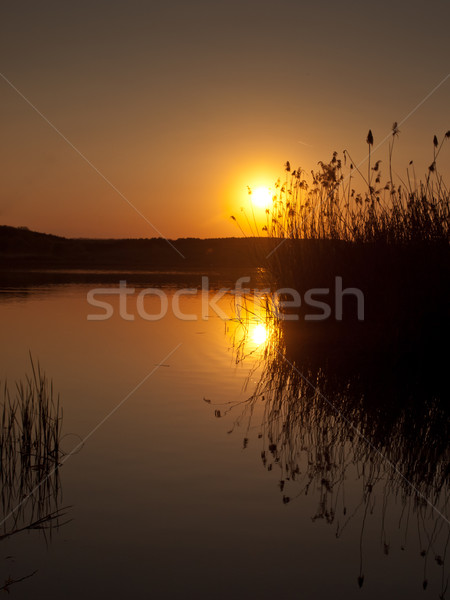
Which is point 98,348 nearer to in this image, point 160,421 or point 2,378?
point 2,378

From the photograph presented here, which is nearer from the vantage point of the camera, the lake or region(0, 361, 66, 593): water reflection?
the lake

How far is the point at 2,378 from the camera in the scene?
5.64 metres

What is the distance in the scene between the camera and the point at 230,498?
3.16 m

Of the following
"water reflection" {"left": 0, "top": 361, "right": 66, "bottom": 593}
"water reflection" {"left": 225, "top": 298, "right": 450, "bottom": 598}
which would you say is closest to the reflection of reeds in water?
"water reflection" {"left": 0, "top": 361, "right": 66, "bottom": 593}

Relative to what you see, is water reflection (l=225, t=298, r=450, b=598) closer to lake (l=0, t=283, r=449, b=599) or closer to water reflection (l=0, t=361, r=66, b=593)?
lake (l=0, t=283, r=449, b=599)

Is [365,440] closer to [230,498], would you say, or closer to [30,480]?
[230,498]

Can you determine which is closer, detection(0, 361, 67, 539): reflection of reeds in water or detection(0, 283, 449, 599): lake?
detection(0, 283, 449, 599): lake

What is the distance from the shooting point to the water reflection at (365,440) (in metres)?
2.88

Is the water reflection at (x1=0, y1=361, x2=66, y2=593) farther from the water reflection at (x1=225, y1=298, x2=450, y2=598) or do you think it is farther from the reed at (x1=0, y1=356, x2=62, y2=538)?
the water reflection at (x1=225, y1=298, x2=450, y2=598)

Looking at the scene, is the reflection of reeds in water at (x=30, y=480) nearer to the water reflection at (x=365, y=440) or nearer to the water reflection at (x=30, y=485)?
the water reflection at (x=30, y=485)

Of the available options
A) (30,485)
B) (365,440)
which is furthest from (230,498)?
(365,440)

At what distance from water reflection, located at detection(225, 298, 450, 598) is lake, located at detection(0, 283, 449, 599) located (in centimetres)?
1

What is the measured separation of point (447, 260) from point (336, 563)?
4.49 meters

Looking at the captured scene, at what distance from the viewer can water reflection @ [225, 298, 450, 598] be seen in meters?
2.88
